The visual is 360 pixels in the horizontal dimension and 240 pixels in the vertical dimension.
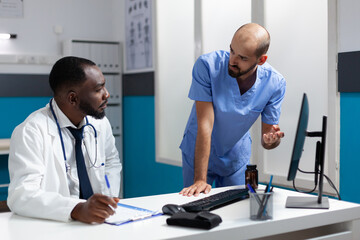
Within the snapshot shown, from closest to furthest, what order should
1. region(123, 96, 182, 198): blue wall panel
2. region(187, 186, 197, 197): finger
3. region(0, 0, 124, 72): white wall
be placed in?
region(187, 186, 197, 197): finger, region(123, 96, 182, 198): blue wall panel, region(0, 0, 124, 72): white wall

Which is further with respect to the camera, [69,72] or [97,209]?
[69,72]

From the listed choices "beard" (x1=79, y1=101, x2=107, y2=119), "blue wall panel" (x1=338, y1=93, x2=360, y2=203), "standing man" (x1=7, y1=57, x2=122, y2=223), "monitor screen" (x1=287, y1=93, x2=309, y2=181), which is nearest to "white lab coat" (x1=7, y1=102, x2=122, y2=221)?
"standing man" (x1=7, y1=57, x2=122, y2=223)

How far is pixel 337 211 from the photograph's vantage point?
1.55m

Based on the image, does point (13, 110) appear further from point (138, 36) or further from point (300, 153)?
point (300, 153)

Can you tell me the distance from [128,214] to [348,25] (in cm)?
159

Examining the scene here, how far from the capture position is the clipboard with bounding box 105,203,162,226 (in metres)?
1.39

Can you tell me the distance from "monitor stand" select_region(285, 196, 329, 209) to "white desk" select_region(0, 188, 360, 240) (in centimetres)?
2

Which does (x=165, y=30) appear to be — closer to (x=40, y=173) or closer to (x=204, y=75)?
(x=204, y=75)

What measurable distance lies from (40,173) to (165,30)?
266cm

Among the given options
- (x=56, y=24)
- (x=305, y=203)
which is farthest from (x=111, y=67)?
(x=305, y=203)

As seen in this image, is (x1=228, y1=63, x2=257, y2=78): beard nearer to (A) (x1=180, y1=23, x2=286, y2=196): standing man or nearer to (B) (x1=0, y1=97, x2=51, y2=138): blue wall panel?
(A) (x1=180, y1=23, x2=286, y2=196): standing man

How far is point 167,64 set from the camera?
13.2 ft

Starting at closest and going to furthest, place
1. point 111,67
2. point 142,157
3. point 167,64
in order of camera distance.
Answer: point 167,64, point 142,157, point 111,67

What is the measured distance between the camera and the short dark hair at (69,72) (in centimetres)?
181
